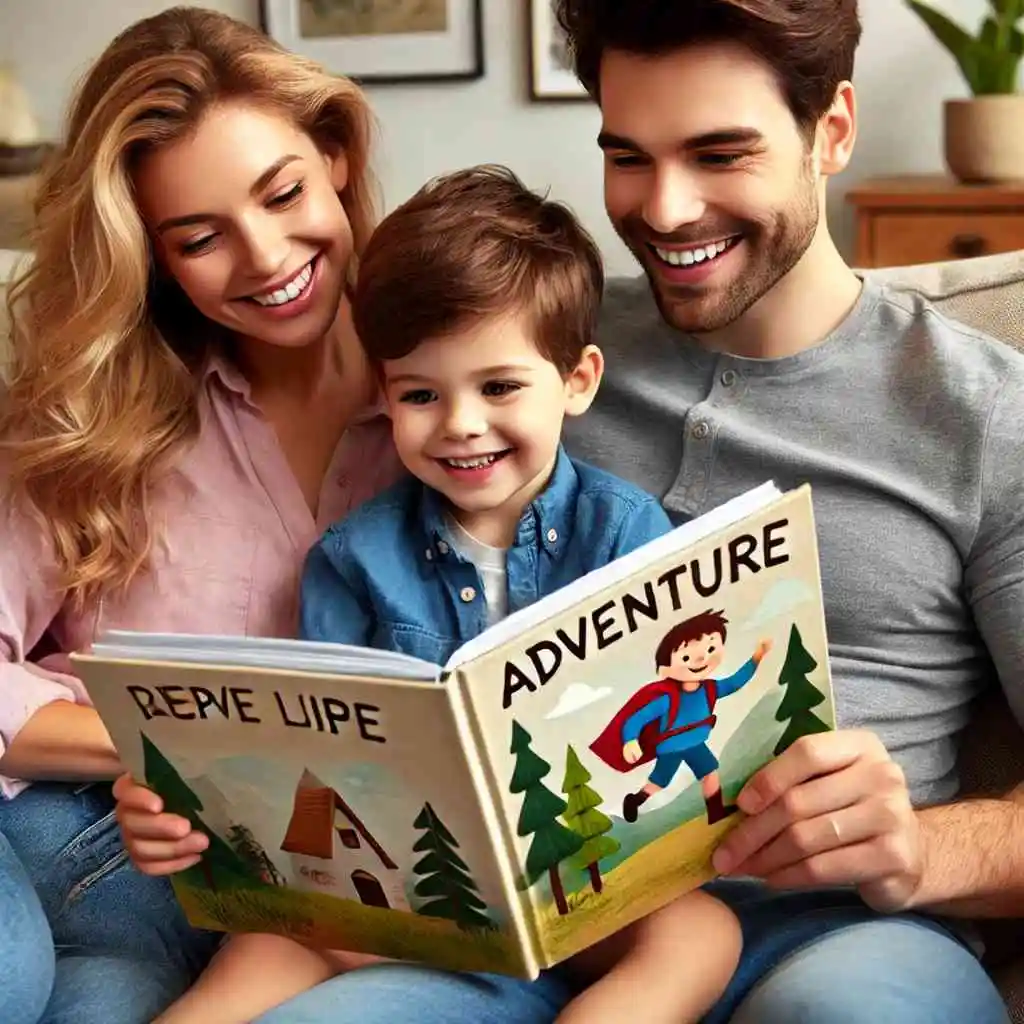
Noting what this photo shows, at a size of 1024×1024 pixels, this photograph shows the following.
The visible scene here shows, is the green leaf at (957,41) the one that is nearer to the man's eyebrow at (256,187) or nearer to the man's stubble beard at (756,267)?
the man's stubble beard at (756,267)

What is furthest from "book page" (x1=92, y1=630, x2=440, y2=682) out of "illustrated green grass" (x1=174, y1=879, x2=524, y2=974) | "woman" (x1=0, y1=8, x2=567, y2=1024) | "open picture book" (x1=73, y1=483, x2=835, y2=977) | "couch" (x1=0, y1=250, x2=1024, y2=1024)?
"couch" (x1=0, y1=250, x2=1024, y2=1024)

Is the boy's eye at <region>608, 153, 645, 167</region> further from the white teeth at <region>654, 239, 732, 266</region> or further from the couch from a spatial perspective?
the couch

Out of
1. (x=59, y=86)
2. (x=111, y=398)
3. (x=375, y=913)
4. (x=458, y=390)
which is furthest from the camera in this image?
(x=59, y=86)

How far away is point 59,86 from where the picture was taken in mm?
3703

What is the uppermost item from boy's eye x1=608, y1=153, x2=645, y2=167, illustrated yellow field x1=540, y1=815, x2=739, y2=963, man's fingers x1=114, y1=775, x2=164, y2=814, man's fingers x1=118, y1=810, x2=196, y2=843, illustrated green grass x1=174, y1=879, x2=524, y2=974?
boy's eye x1=608, y1=153, x2=645, y2=167

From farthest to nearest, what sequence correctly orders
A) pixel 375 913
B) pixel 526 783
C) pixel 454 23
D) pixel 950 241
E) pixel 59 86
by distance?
pixel 59 86, pixel 454 23, pixel 950 241, pixel 375 913, pixel 526 783

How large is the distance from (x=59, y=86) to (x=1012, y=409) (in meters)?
3.13

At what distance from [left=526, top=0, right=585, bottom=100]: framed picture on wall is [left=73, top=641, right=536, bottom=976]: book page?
2.58 metres

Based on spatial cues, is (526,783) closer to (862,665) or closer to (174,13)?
(862,665)

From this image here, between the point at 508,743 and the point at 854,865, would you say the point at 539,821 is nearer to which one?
the point at 508,743

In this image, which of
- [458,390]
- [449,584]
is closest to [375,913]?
[449,584]

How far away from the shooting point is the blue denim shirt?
1270 mm

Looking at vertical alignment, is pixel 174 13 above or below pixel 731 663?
above

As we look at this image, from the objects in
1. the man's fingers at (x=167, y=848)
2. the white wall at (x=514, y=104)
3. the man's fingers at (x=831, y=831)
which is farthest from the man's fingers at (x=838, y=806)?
the white wall at (x=514, y=104)
